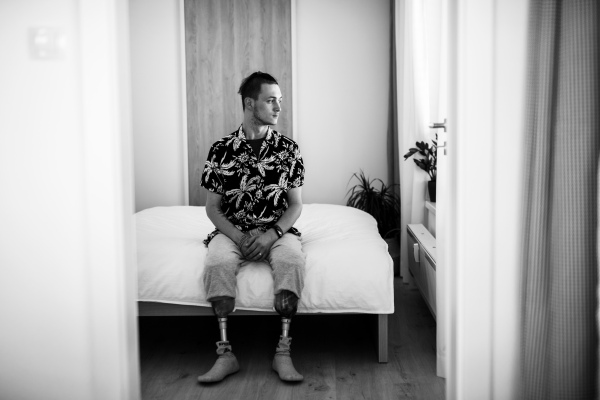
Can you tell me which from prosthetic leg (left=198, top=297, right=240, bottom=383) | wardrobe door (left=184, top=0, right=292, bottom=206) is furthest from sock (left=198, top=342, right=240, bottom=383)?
wardrobe door (left=184, top=0, right=292, bottom=206)

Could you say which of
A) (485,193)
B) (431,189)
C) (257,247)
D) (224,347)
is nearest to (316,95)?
(431,189)

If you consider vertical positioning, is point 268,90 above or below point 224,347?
above

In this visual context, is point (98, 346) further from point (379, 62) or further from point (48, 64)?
point (379, 62)

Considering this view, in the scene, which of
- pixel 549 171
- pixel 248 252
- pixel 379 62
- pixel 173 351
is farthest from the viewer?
pixel 379 62

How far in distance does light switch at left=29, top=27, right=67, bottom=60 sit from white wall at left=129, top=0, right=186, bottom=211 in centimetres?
328

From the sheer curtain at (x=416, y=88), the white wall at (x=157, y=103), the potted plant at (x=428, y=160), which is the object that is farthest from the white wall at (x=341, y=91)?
the potted plant at (x=428, y=160)

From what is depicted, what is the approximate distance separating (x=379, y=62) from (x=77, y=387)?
150 inches

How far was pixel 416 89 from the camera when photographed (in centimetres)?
385

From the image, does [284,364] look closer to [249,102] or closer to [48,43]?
[249,102]

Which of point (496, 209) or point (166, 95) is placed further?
point (166, 95)

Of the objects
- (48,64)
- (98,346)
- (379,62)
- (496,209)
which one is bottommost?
(98,346)

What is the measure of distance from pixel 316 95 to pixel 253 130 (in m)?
2.26

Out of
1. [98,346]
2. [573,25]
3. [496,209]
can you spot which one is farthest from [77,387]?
[573,25]

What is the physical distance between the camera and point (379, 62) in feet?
16.3
